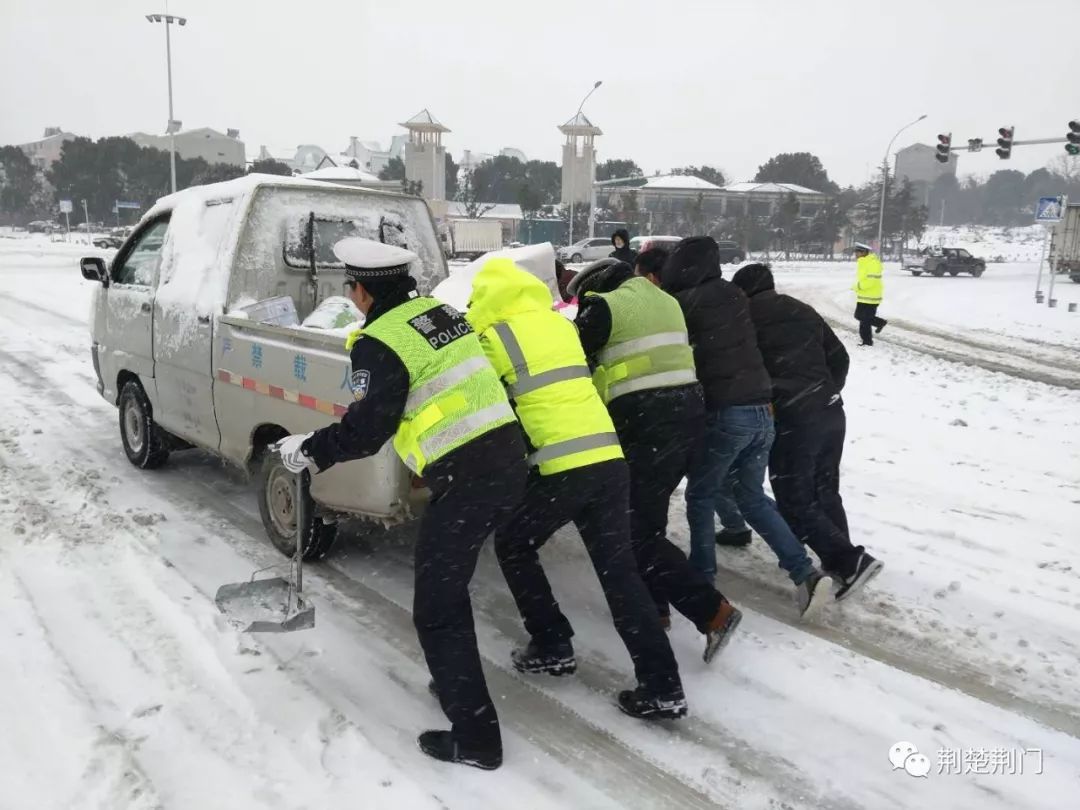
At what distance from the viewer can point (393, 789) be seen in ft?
9.66

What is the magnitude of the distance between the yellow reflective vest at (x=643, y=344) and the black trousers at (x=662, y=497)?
0.13 metres

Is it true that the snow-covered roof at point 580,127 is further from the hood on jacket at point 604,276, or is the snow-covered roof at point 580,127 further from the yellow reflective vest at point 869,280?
the hood on jacket at point 604,276

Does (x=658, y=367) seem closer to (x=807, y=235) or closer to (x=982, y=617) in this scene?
(x=982, y=617)

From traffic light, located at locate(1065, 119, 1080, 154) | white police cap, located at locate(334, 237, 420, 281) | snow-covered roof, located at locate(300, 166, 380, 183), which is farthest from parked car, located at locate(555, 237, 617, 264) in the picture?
white police cap, located at locate(334, 237, 420, 281)

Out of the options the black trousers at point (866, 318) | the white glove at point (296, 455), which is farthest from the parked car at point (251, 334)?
the black trousers at point (866, 318)

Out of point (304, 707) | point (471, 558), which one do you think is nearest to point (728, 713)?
point (471, 558)

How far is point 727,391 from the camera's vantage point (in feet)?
13.8

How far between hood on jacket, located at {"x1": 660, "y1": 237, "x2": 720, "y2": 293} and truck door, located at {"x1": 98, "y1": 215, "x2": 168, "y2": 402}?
3.99 metres

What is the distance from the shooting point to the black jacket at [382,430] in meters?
2.99

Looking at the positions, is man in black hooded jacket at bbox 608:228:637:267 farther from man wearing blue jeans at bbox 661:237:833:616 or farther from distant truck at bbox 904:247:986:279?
distant truck at bbox 904:247:986:279

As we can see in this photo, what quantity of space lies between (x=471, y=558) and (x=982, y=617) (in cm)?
298

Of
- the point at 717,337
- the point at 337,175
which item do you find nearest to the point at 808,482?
the point at 717,337

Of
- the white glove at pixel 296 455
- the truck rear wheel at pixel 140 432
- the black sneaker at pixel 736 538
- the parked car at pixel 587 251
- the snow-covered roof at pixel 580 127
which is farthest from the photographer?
the snow-covered roof at pixel 580 127

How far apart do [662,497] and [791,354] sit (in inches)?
49.8
